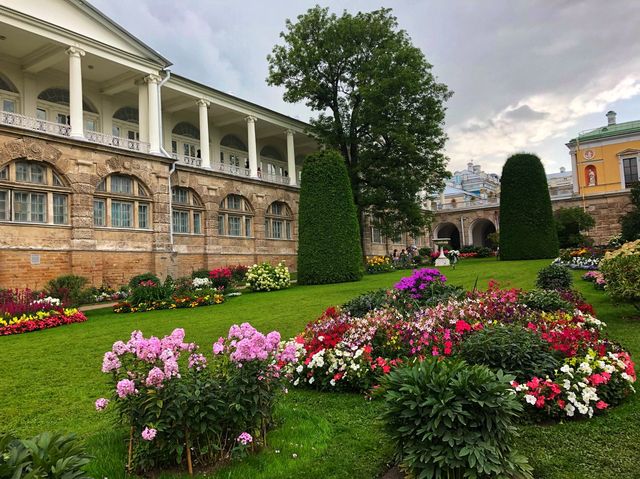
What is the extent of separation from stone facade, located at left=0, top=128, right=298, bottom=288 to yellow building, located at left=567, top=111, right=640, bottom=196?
118ft

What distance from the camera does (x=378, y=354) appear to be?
612cm

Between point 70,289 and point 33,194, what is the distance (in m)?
4.62

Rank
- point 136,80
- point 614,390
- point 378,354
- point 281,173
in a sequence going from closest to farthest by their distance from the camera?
1. point 614,390
2. point 378,354
3. point 136,80
4. point 281,173

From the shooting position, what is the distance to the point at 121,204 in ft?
73.8

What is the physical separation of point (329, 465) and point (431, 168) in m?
26.7

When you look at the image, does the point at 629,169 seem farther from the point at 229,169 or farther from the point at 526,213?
the point at 229,169

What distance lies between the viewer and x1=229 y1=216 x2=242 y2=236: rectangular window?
29.3 m

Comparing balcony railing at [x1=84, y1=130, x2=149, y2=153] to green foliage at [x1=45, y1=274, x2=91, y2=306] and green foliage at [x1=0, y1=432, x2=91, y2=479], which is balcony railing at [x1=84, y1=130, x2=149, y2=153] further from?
green foliage at [x1=0, y1=432, x2=91, y2=479]

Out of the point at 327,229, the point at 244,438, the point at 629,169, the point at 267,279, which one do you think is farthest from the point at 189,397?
the point at 629,169

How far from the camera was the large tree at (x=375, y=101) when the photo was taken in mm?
27438

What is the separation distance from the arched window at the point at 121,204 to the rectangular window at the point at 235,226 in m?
6.49

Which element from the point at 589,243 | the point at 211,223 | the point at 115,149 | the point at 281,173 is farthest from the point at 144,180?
the point at 589,243

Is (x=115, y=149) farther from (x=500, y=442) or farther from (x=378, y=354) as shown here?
(x=500, y=442)

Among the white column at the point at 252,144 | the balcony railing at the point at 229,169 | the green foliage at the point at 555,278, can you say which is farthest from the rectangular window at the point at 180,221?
the green foliage at the point at 555,278
